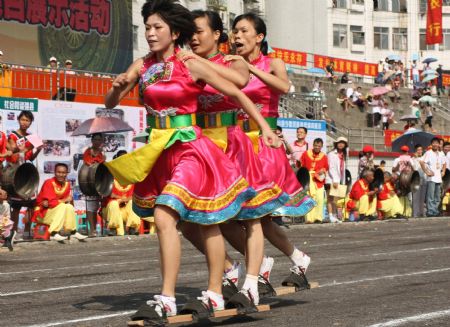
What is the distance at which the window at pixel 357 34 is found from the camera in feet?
269

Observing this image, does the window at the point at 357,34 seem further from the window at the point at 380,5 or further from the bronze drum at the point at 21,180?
the bronze drum at the point at 21,180

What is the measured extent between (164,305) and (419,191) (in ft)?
76.8

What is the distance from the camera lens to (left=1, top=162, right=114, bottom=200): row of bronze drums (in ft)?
62.2

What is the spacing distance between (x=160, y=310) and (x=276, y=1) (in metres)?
65.1

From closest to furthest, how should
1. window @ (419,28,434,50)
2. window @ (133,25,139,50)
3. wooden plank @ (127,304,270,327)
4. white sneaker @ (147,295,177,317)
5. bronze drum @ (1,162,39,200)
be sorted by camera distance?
wooden plank @ (127,304,270,327), white sneaker @ (147,295,177,317), bronze drum @ (1,162,39,200), window @ (133,25,139,50), window @ (419,28,434,50)

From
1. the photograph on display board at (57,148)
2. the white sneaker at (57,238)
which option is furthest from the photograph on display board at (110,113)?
the white sneaker at (57,238)

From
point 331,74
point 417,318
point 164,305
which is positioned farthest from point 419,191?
point 164,305

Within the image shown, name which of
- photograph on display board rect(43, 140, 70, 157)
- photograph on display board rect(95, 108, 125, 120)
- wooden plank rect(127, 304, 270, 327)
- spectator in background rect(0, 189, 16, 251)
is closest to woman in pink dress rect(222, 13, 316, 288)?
wooden plank rect(127, 304, 270, 327)

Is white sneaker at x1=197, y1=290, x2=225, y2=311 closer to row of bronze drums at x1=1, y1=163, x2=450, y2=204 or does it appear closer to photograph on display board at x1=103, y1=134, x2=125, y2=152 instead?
row of bronze drums at x1=1, y1=163, x2=450, y2=204

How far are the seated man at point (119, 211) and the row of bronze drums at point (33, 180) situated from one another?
196 millimetres

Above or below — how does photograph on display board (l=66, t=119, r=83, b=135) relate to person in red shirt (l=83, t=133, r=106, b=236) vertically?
above

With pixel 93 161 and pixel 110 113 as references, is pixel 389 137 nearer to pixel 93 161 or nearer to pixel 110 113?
pixel 110 113

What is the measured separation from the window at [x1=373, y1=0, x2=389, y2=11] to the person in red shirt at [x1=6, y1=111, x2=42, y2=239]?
218ft

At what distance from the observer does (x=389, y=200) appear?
28312 mm
